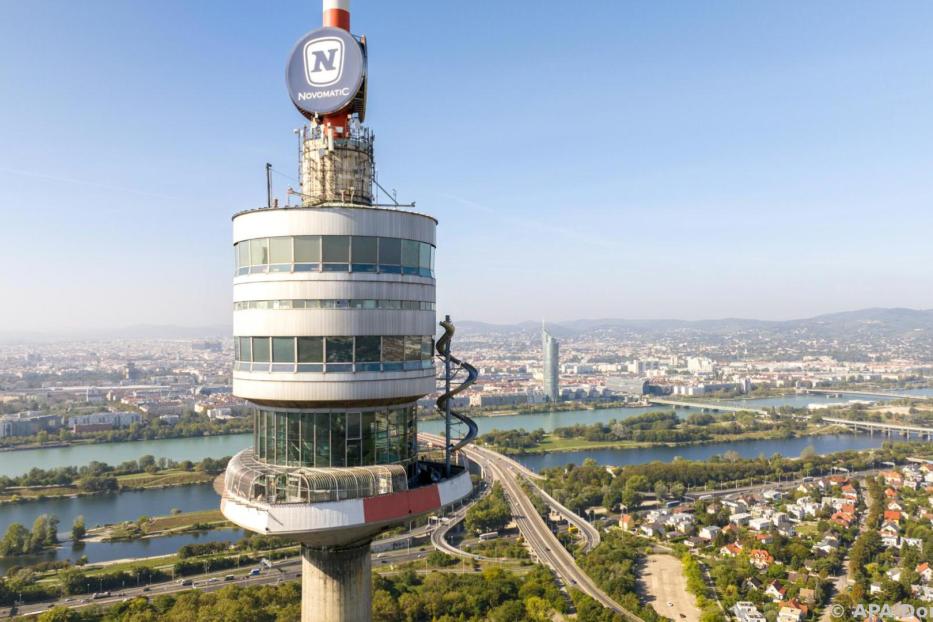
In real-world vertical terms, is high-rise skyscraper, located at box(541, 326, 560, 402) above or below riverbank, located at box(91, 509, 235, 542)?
above

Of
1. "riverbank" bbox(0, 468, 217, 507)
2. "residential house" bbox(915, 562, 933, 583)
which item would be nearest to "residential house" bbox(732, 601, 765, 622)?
"residential house" bbox(915, 562, 933, 583)

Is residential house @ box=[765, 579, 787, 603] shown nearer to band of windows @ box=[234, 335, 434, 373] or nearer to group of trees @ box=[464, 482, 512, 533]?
group of trees @ box=[464, 482, 512, 533]

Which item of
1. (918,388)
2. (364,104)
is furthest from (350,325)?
(918,388)

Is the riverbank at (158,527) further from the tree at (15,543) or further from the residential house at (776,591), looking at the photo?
the residential house at (776,591)

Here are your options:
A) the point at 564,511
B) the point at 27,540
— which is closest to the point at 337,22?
the point at 27,540

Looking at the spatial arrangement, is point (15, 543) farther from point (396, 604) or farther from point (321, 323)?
point (321, 323)

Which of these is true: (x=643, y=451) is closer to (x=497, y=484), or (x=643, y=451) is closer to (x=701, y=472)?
(x=701, y=472)

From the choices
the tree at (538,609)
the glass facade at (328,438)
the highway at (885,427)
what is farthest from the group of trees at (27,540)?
the highway at (885,427)
